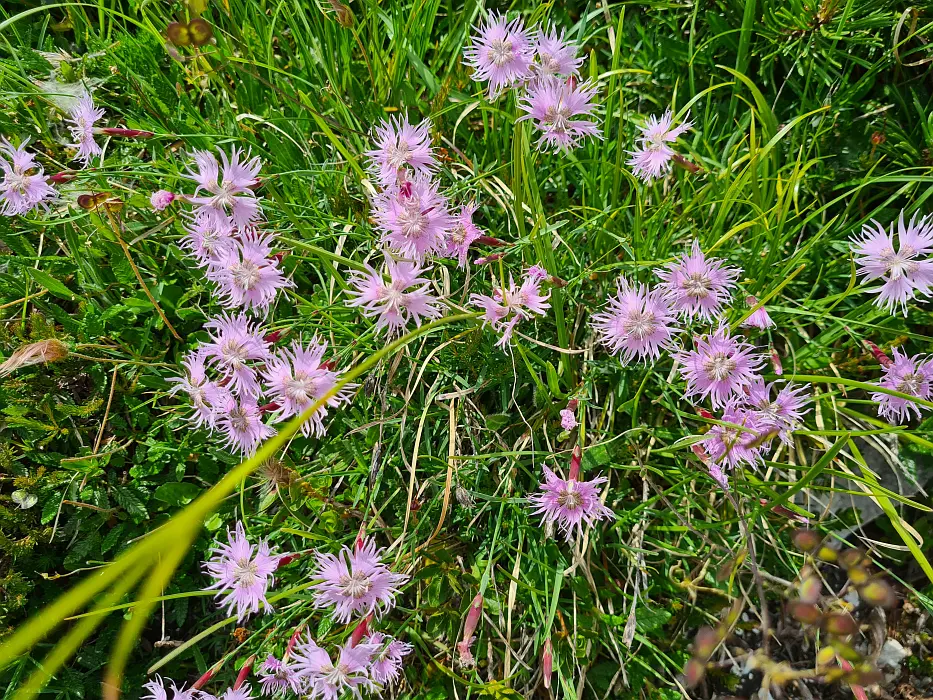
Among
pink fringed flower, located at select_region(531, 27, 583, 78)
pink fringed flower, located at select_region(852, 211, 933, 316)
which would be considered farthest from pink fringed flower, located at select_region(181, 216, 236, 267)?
pink fringed flower, located at select_region(852, 211, 933, 316)

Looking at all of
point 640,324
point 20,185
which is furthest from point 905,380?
point 20,185

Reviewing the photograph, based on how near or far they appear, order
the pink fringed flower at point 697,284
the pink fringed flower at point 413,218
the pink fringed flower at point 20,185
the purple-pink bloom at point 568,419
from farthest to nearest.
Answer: the pink fringed flower at point 20,185 → the purple-pink bloom at point 568,419 → the pink fringed flower at point 697,284 → the pink fringed flower at point 413,218

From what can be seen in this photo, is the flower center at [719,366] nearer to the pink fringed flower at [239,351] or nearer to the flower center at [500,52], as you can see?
the flower center at [500,52]

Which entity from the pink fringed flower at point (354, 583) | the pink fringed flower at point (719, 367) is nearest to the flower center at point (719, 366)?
the pink fringed flower at point (719, 367)

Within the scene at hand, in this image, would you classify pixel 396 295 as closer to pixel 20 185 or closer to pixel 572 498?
pixel 572 498

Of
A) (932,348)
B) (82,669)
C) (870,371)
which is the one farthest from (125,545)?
(932,348)

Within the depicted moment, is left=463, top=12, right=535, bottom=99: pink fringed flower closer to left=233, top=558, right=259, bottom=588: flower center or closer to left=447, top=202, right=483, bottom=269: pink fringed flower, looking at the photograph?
left=447, top=202, right=483, bottom=269: pink fringed flower
